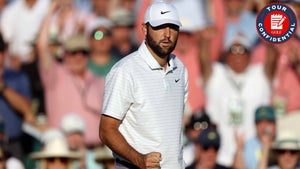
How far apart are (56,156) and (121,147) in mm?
3786

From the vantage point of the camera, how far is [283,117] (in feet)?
37.1

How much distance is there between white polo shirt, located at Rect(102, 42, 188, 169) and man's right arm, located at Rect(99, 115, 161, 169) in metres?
0.06

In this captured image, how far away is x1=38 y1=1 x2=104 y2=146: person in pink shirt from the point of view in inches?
452

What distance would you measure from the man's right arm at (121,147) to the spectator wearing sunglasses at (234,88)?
4837mm

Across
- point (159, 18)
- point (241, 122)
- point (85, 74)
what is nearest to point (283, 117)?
point (241, 122)

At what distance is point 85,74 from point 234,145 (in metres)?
1.84

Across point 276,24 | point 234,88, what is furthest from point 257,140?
point 276,24

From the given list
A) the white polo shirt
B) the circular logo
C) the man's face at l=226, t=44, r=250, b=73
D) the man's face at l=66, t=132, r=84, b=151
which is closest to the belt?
the white polo shirt

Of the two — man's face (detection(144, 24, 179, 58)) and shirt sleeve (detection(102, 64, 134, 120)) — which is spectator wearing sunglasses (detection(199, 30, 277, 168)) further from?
shirt sleeve (detection(102, 64, 134, 120))

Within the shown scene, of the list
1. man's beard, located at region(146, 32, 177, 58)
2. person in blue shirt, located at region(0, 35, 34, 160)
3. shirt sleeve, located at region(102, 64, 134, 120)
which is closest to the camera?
shirt sleeve, located at region(102, 64, 134, 120)

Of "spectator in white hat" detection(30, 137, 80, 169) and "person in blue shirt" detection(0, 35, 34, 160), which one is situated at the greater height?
"person in blue shirt" detection(0, 35, 34, 160)

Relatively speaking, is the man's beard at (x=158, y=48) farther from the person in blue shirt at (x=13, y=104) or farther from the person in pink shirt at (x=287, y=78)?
the person in pink shirt at (x=287, y=78)

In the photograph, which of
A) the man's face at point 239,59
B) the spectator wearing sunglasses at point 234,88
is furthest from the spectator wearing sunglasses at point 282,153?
the man's face at point 239,59

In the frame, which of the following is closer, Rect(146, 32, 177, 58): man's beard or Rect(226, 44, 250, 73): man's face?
Rect(146, 32, 177, 58): man's beard
